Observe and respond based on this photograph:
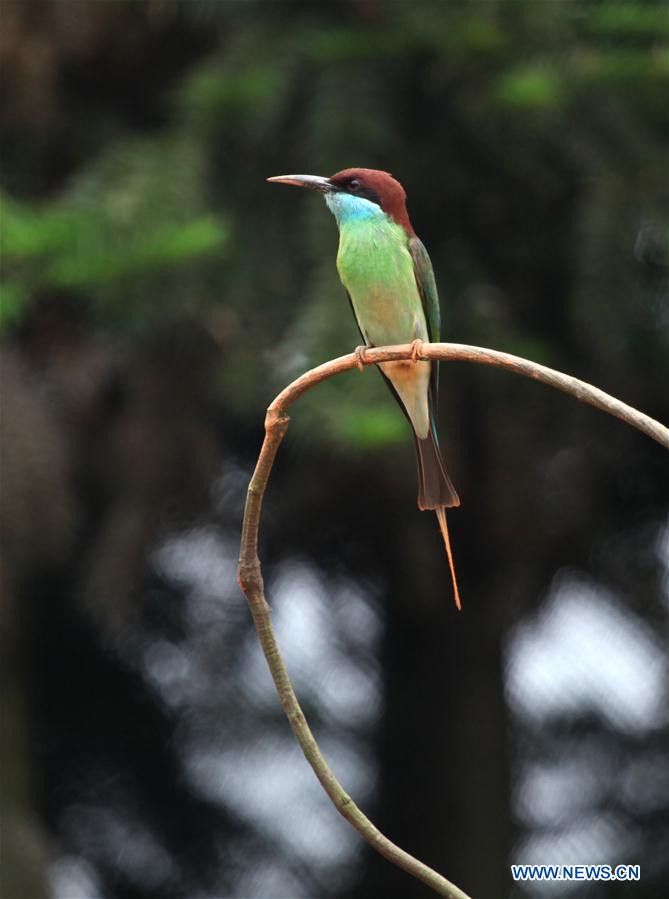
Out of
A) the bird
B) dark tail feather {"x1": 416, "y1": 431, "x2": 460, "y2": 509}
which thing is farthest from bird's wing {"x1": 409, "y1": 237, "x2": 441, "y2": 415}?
dark tail feather {"x1": 416, "y1": 431, "x2": 460, "y2": 509}

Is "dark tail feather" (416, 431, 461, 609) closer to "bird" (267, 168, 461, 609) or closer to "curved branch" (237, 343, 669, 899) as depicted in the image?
"bird" (267, 168, 461, 609)

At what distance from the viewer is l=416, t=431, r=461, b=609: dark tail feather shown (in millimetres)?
1355

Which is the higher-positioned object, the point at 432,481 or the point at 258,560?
the point at 432,481

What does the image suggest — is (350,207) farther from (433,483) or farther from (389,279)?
(433,483)

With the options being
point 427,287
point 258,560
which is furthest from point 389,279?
point 258,560

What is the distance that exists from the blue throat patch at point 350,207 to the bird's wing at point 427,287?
7 cm

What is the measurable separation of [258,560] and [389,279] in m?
0.80

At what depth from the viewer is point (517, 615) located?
2.41m

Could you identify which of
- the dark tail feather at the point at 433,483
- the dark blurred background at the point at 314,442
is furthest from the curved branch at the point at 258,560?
the dark blurred background at the point at 314,442

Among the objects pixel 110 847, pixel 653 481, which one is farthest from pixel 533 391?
pixel 110 847

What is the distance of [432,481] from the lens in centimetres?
146

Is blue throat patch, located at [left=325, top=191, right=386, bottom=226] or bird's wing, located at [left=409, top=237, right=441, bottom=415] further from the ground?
blue throat patch, located at [left=325, top=191, right=386, bottom=226]

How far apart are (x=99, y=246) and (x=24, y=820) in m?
0.80

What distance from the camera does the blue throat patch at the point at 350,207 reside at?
169 cm
